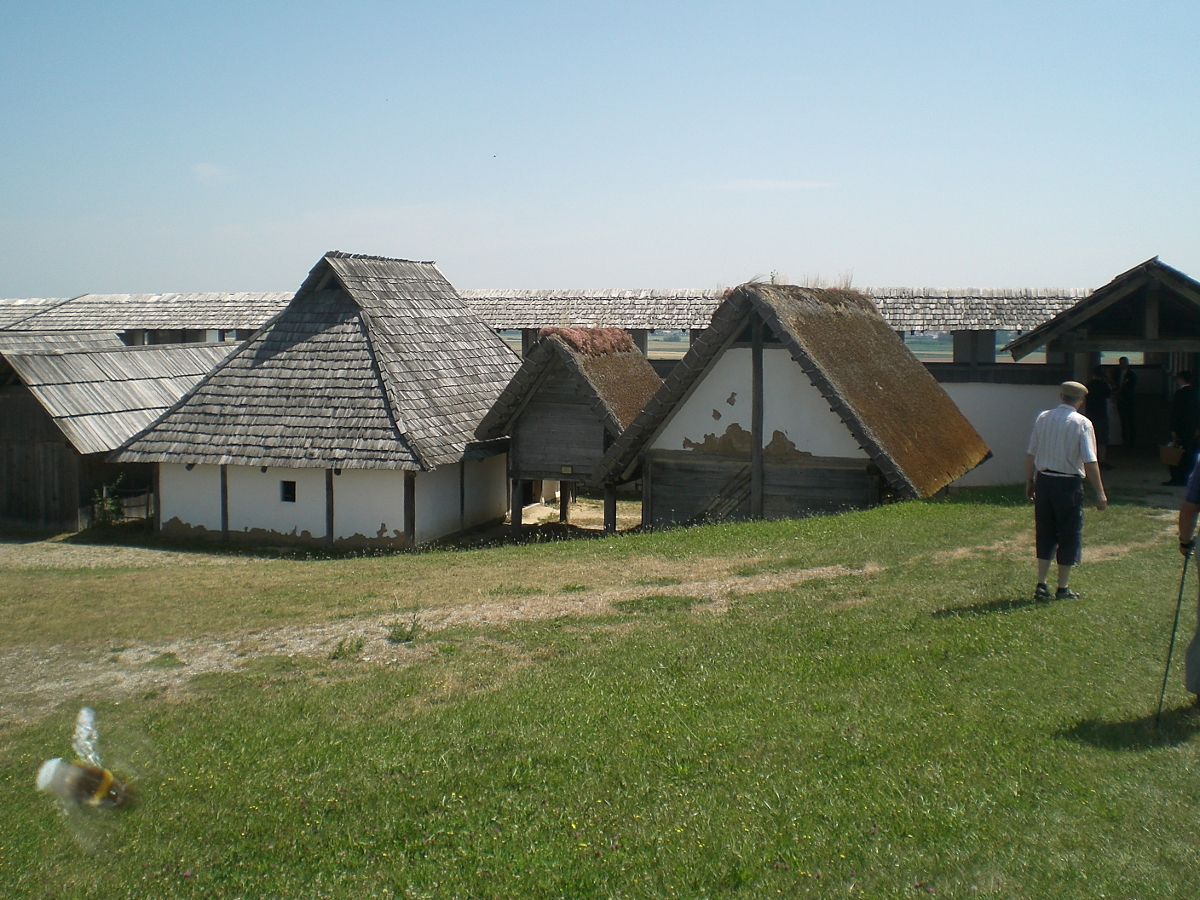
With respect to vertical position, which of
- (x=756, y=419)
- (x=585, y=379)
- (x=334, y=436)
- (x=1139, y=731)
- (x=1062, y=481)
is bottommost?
(x=1139, y=731)

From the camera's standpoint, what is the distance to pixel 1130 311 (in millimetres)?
18984

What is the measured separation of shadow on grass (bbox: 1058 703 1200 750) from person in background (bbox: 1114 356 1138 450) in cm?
1600

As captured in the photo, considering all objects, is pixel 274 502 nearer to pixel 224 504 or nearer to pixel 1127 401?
pixel 224 504

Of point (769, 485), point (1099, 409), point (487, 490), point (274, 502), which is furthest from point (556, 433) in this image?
point (1099, 409)

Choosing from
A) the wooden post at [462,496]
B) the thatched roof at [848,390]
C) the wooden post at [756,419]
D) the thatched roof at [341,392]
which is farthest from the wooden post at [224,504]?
the wooden post at [756,419]

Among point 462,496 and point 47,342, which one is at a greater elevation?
point 47,342

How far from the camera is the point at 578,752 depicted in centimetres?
638

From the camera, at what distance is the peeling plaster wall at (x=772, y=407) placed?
630 inches

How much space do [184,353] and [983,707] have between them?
27186 mm

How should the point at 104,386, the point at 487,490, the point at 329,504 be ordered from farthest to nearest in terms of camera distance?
the point at 104,386 → the point at 487,490 → the point at 329,504

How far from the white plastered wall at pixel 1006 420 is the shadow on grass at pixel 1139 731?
1708 centimetres

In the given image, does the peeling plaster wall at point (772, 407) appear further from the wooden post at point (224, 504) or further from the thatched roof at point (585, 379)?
the wooden post at point (224, 504)

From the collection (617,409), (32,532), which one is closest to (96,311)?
(32,532)

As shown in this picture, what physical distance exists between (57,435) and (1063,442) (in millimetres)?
21198
